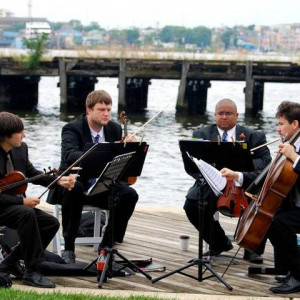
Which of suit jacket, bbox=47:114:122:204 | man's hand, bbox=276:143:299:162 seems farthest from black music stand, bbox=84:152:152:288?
man's hand, bbox=276:143:299:162

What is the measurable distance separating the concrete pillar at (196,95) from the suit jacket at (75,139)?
35006 millimetres

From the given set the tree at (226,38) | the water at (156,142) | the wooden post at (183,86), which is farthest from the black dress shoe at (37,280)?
the tree at (226,38)

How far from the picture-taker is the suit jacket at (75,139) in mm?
9492

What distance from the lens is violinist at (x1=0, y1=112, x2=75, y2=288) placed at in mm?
8320

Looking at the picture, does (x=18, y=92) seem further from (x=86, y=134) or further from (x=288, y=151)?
(x=288, y=151)

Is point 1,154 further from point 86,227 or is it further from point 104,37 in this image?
point 104,37

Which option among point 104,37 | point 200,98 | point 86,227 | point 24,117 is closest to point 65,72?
point 24,117

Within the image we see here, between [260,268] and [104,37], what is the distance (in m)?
156

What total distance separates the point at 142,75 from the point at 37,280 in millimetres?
36175

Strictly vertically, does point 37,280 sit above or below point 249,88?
above

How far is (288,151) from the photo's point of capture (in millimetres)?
8203

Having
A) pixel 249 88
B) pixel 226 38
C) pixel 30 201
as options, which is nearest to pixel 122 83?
pixel 249 88

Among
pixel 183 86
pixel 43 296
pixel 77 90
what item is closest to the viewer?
pixel 43 296

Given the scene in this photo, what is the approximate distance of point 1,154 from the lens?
8562mm
